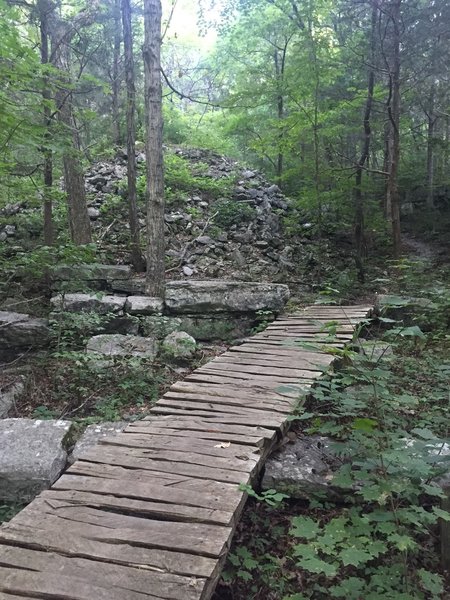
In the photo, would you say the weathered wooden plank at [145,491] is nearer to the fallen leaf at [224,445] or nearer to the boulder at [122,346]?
the fallen leaf at [224,445]

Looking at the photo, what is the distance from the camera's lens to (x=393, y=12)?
31.6 feet

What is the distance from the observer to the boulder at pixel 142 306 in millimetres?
7789

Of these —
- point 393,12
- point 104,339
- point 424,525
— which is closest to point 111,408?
point 104,339

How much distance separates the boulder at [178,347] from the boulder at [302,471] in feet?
10.1

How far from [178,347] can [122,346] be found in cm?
86

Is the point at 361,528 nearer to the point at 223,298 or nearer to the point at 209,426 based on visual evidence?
the point at 209,426

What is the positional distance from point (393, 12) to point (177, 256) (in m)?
7.46

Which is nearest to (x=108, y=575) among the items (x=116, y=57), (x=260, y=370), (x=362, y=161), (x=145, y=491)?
(x=145, y=491)

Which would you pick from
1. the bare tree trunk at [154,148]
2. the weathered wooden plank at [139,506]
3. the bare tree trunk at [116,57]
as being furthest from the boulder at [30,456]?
the bare tree trunk at [116,57]

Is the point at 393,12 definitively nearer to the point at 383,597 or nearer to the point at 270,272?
the point at 270,272

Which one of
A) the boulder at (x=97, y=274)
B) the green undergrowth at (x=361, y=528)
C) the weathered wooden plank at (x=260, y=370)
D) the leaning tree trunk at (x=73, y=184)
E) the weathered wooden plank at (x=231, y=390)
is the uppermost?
the leaning tree trunk at (x=73, y=184)

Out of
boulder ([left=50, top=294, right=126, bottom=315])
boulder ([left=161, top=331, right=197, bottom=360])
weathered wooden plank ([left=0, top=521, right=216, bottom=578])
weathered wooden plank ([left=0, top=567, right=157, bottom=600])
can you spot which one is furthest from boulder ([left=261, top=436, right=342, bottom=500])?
boulder ([left=50, top=294, right=126, bottom=315])

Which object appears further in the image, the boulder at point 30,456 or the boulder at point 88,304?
→ the boulder at point 88,304

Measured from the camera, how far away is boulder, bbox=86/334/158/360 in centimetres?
634
